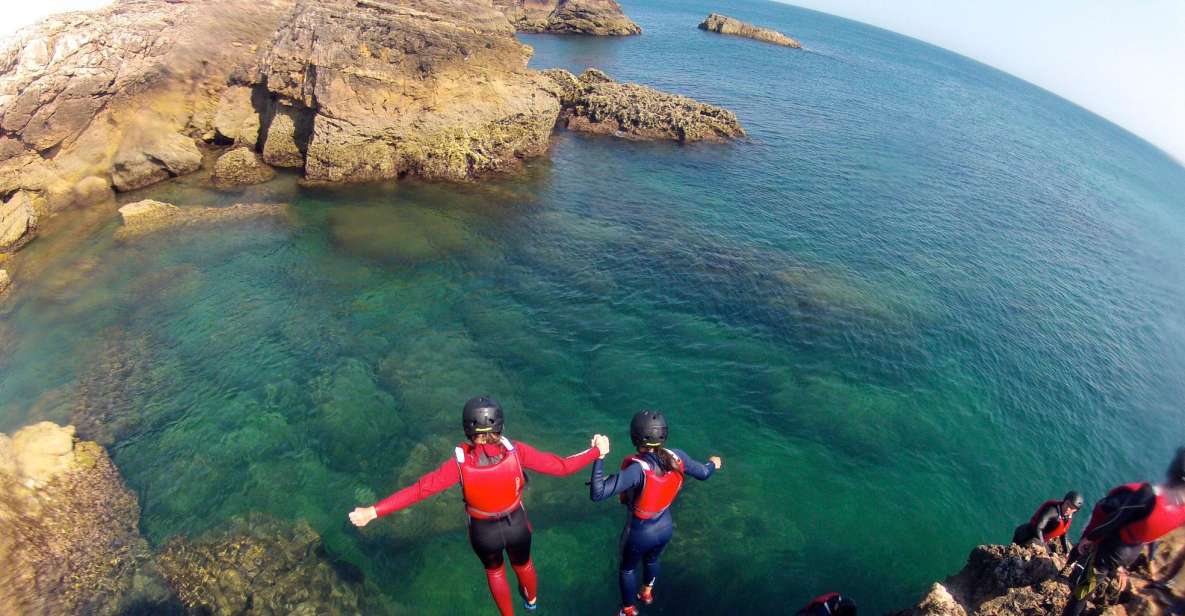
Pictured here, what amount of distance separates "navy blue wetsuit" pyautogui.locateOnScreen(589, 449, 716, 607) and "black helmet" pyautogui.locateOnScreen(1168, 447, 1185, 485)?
18.6ft

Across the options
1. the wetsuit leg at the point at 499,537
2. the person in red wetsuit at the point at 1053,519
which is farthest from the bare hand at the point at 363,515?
the person in red wetsuit at the point at 1053,519

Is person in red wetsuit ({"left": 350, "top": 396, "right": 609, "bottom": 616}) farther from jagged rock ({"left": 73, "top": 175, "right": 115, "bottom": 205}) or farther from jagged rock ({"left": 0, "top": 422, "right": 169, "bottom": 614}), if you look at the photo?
jagged rock ({"left": 73, "top": 175, "right": 115, "bottom": 205})

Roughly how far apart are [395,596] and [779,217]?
2574 cm

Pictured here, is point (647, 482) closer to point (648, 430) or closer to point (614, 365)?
point (648, 430)

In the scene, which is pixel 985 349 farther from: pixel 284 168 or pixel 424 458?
pixel 284 168

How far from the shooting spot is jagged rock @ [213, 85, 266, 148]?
26.5 metres

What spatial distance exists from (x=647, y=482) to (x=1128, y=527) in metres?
6.14

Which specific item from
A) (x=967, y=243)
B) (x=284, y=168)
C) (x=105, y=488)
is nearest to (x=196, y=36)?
(x=284, y=168)

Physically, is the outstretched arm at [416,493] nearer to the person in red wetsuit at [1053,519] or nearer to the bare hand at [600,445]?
the bare hand at [600,445]

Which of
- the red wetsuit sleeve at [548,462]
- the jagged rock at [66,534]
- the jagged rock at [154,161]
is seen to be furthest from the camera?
the jagged rock at [154,161]

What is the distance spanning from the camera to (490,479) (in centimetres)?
637

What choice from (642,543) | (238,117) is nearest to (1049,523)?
(642,543)

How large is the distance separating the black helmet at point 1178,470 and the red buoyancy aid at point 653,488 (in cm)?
614

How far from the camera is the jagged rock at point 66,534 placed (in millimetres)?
8727
